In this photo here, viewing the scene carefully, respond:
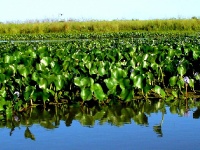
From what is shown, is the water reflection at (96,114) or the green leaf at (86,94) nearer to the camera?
the water reflection at (96,114)

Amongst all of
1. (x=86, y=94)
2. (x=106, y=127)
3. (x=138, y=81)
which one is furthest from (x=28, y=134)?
(x=138, y=81)

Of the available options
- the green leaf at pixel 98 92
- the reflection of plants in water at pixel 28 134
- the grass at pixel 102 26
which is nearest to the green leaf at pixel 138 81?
the green leaf at pixel 98 92

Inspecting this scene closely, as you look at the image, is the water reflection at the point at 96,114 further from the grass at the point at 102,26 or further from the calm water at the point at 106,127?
the grass at the point at 102,26

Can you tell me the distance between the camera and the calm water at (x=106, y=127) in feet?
18.5

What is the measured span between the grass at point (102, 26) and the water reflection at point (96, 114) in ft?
101

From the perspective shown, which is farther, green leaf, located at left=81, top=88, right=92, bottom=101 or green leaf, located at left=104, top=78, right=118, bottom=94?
green leaf, located at left=104, top=78, right=118, bottom=94

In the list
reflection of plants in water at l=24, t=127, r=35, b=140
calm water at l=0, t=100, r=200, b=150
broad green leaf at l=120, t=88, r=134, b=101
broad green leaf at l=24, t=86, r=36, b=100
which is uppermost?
broad green leaf at l=24, t=86, r=36, b=100

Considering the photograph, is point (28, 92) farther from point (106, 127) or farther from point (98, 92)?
point (106, 127)

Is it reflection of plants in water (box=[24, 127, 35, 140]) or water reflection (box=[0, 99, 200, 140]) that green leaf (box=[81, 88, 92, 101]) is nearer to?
water reflection (box=[0, 99, 200, 140])

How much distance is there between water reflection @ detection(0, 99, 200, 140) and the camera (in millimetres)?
6758

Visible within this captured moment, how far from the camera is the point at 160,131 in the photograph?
20.2 ft

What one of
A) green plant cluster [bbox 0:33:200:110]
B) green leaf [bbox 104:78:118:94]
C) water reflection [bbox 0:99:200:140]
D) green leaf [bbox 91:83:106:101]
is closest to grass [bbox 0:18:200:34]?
green plant cluster [bbox 0:33:200:110]

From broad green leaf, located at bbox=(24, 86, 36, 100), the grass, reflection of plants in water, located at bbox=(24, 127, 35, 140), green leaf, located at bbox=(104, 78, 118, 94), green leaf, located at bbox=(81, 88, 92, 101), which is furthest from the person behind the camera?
the grass

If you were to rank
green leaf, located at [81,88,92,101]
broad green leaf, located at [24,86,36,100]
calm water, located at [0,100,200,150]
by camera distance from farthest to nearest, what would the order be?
green leaf, located at [81,88,92,101]
broad green leaf, located at [24,86,36,100]
calm water, located at [0,100,200,150]
